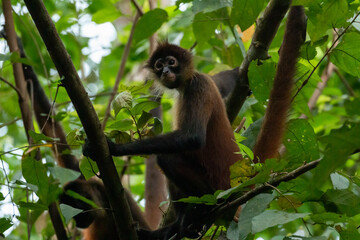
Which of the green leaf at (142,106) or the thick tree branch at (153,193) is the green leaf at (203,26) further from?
the thick tree branch at (153,193)

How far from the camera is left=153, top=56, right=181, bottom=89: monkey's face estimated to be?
691 cm

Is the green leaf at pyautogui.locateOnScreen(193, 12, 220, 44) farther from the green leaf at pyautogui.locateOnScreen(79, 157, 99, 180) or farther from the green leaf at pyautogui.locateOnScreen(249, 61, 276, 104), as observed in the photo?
the green leaf at pyautogui.locateOnScreen(79, 157, 99, 180)

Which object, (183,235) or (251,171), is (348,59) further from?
(183,235)

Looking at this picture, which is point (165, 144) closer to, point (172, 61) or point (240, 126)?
point (240, 126)

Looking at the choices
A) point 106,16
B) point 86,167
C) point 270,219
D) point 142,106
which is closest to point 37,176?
point 86,167

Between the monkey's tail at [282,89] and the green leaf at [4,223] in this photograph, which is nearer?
the green leaf at [4,223]

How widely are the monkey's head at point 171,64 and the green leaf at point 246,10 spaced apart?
2.23m

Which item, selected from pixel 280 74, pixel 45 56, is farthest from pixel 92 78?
pixel 280 74

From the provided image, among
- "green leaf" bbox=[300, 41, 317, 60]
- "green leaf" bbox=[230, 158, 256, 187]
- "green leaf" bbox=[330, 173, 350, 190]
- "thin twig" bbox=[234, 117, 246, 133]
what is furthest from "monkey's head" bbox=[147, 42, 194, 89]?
"green leaf" bbox=[330, 173, 350, 190]

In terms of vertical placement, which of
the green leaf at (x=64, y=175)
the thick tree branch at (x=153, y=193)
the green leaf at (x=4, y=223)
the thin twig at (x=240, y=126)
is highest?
the green leaf at (x=64, y=175)

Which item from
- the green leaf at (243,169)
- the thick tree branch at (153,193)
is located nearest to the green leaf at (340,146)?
the green leaf at (243,169)

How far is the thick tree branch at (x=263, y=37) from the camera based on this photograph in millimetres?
5051

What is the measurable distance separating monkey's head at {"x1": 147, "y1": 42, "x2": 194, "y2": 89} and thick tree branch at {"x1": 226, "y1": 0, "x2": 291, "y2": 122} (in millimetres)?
1272

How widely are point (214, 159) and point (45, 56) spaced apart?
330 centimetres
